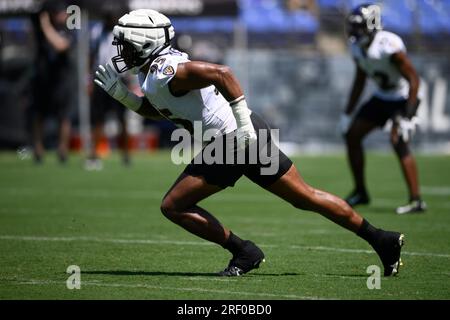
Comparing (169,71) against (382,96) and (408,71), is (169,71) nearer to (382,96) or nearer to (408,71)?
(408,71)

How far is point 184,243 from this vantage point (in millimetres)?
8688

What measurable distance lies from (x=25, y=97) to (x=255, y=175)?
14.0m

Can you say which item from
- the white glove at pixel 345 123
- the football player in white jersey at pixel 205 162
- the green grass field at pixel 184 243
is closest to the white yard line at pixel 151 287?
the green grass field at pixel 184 243

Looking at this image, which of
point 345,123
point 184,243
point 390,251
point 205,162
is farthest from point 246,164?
point 345,123

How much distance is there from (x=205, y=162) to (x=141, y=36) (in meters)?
0.98

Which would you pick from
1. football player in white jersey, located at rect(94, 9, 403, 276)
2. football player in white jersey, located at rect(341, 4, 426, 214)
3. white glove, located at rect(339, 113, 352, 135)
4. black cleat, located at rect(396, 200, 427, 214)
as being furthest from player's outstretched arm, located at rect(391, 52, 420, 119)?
football player in white jersey, located at rect(94, 9, 403, 276)

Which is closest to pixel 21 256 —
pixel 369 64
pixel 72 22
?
pixel 369 64

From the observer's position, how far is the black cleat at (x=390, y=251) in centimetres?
682

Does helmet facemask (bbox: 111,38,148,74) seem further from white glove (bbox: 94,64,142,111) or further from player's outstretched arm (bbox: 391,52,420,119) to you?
player's outstretched arm (bbox: 391,52,420,119)

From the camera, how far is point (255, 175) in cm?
679

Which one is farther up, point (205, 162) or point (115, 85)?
point (115, 85)

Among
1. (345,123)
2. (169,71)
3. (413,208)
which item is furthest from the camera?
(345,123)

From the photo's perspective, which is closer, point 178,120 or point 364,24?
point 178,120

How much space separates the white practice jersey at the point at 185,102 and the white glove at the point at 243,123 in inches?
12.3
